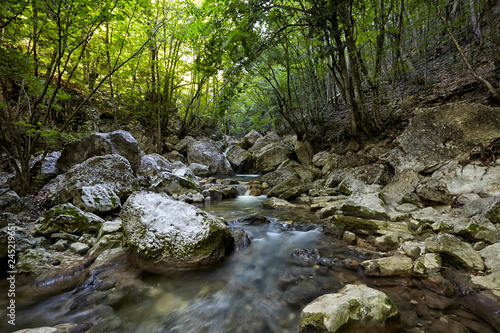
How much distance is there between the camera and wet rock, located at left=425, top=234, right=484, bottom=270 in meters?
2.44

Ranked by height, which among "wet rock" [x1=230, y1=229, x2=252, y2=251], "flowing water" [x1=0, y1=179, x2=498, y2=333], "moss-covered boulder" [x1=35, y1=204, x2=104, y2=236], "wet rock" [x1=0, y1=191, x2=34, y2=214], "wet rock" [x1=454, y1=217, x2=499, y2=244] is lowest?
"flowing water" [x1=0, y1=179, x2=498, y2=333]

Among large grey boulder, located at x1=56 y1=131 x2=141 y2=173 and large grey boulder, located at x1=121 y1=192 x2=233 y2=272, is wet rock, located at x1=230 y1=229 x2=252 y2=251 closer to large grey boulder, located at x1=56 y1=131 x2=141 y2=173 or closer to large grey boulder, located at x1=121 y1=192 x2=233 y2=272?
large grey boulder, located at x1=121 y1=192 x2=233 y2=272

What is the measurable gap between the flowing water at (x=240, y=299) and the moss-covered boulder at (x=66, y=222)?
153cm

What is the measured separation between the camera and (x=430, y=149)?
531cm

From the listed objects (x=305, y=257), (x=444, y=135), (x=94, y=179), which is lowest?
(x=305, y=257)

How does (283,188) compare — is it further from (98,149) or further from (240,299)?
(98,149)

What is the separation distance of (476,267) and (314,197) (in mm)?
4262

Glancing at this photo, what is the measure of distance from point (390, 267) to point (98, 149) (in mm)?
8924

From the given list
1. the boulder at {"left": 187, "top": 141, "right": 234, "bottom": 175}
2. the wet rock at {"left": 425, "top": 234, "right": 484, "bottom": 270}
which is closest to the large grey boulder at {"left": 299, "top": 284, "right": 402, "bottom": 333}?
the wet rock at {"left": 425, "top": 234, "right": 484, "bottom": 270}

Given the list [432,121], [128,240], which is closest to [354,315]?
[128,240]

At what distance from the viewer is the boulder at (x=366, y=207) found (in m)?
4.20

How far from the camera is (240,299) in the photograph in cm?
272

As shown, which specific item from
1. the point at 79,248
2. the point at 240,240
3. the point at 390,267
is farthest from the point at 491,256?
the point at 79,248

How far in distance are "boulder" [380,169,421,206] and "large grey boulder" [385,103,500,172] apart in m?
0.49
